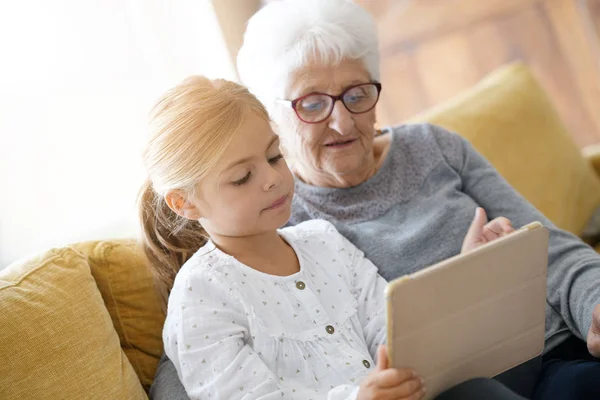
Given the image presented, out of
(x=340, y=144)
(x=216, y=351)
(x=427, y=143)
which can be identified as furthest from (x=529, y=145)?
(x=216, y=351)

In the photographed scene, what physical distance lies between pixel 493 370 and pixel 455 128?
0.99 metres

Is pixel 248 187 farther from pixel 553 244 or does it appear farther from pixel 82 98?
pixel 82 98

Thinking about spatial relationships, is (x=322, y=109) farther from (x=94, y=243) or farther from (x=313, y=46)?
(x=94, y=243)

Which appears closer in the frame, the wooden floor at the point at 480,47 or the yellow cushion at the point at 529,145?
the yellow cushion at the point at 529,145

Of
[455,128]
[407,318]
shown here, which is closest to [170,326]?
[407,318]

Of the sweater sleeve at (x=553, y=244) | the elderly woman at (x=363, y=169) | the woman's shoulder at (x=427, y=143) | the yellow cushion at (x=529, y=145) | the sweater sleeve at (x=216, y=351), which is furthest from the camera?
the yellow cushion at (x=529, y=145)

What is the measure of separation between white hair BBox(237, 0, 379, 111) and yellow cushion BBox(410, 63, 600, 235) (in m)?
0.51

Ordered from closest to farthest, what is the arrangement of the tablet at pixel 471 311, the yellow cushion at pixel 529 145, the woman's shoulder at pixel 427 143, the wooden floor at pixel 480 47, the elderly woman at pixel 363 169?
the tablet at pixel 471 311, the elderly woman at pixel 363 169, the woman's shoulder at pixel 427 143, the yellow cushion at pixel 529 145, the wooden floor at pixel 480 47

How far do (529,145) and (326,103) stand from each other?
805 mm

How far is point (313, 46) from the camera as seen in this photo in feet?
5.24

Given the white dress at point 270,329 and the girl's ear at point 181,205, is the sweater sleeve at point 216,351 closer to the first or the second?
the white dress at point 270,329

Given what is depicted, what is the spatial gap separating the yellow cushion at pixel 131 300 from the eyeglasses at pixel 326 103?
473 mm

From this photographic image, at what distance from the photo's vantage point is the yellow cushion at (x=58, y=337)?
3.97ft

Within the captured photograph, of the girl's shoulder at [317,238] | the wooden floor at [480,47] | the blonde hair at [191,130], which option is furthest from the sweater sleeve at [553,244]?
the wooden floor at [480,47]
